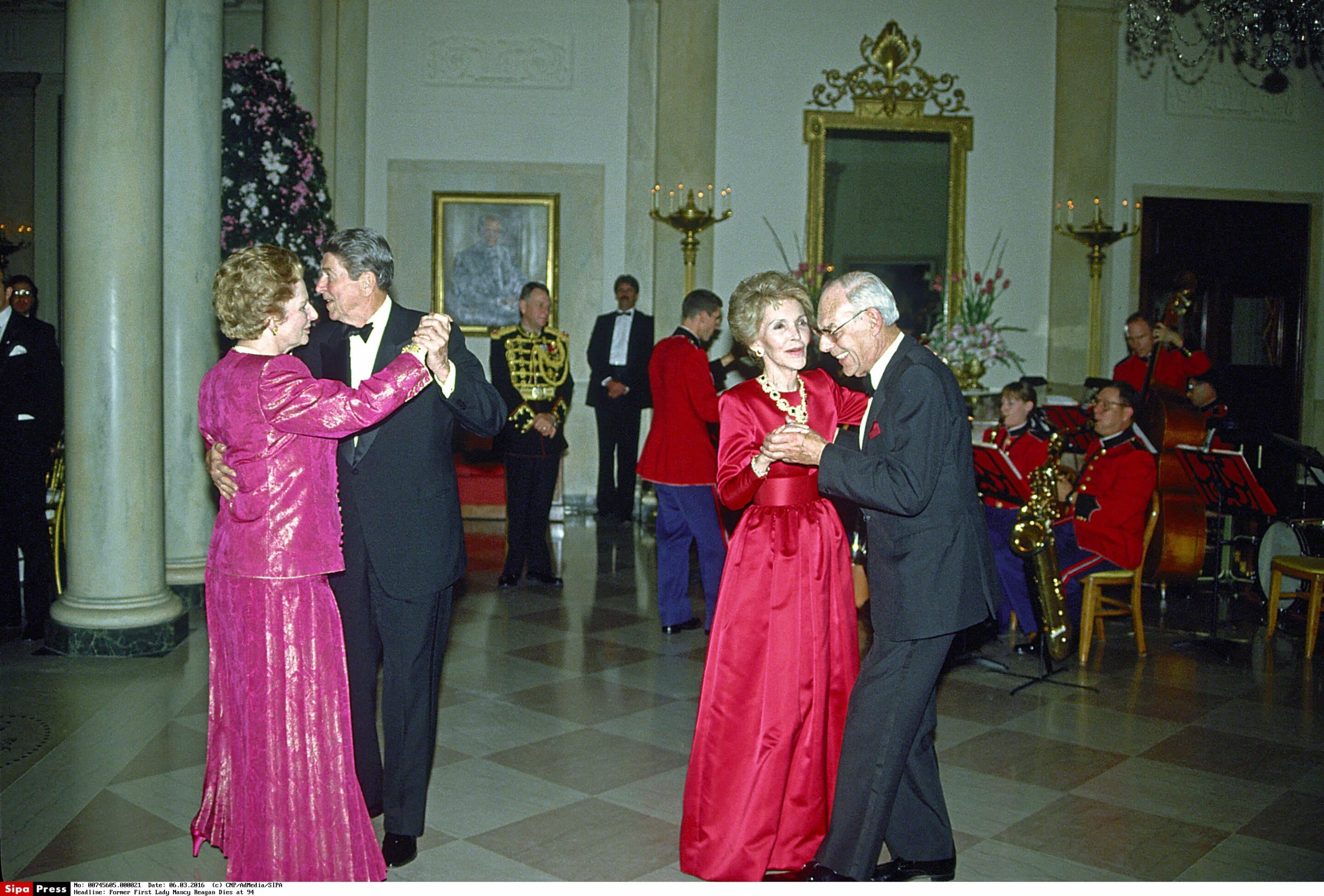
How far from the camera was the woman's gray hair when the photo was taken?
10.4 ft

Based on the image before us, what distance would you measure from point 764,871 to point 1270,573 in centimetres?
457

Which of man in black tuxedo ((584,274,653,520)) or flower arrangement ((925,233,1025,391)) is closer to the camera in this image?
flower arrangement ((925,233,1025,391))

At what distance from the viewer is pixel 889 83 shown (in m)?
11.1

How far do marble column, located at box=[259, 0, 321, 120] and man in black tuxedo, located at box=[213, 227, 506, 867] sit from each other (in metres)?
6.01

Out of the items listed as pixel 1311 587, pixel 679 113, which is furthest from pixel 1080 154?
pixel 1311 587

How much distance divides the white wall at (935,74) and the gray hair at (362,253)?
758 cm

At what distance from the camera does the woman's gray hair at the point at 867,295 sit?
316 cm

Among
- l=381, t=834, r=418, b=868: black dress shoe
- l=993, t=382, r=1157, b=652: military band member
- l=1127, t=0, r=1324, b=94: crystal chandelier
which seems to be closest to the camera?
l=381, t=834, r=418, b=868: black dress shoe

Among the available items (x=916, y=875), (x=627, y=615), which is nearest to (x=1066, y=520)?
(x=627, y=615)

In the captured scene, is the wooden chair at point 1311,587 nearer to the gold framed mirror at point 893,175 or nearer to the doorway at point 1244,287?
the gold framed mirror at point 893,175

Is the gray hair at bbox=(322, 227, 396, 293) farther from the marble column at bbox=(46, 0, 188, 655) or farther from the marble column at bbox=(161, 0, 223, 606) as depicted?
the marble column at bbox=(161, 0, 223, 606)

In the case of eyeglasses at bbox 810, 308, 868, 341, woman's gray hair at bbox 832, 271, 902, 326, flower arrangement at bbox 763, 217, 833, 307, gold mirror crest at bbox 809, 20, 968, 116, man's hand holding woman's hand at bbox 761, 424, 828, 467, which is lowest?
man's hand holding woman's hand at bbox 761, 424, 828, 467

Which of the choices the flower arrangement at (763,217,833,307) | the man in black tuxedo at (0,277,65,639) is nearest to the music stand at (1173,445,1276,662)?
the flower arrangement at (763,217,833,307)

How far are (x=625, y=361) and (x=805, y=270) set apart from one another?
5.90 feet
